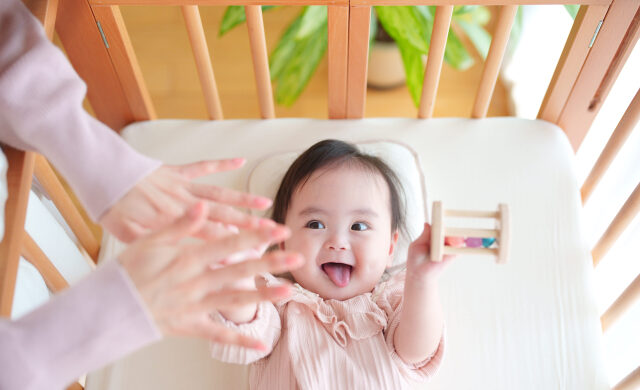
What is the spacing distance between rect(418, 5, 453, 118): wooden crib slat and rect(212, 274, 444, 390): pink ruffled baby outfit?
412 mm

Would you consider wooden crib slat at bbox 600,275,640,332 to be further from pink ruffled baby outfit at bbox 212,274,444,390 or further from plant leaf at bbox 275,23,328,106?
plant leaf at bbox 275,23,328,106

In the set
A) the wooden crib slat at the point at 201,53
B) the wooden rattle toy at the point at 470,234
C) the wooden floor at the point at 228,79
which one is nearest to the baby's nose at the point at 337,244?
the wooden rattle toy at the point at 470,234

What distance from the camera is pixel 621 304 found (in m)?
0.98

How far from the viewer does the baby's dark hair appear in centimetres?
101

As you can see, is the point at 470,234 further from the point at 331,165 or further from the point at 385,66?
the point at 385,66

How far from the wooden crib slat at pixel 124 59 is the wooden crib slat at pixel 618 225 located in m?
0.90

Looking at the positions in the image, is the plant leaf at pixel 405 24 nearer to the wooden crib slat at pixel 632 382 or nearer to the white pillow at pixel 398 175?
the white pillow at pixel 398 175

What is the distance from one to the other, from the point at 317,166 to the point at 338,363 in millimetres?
324

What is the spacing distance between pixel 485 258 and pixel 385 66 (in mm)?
869

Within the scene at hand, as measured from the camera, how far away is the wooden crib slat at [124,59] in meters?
1.02

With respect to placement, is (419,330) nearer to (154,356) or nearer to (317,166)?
(317,166)

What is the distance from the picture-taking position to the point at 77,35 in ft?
3.42

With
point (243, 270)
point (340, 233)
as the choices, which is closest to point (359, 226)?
point (340, 233)

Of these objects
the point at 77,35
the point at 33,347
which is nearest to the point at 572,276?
the point at 33,347
